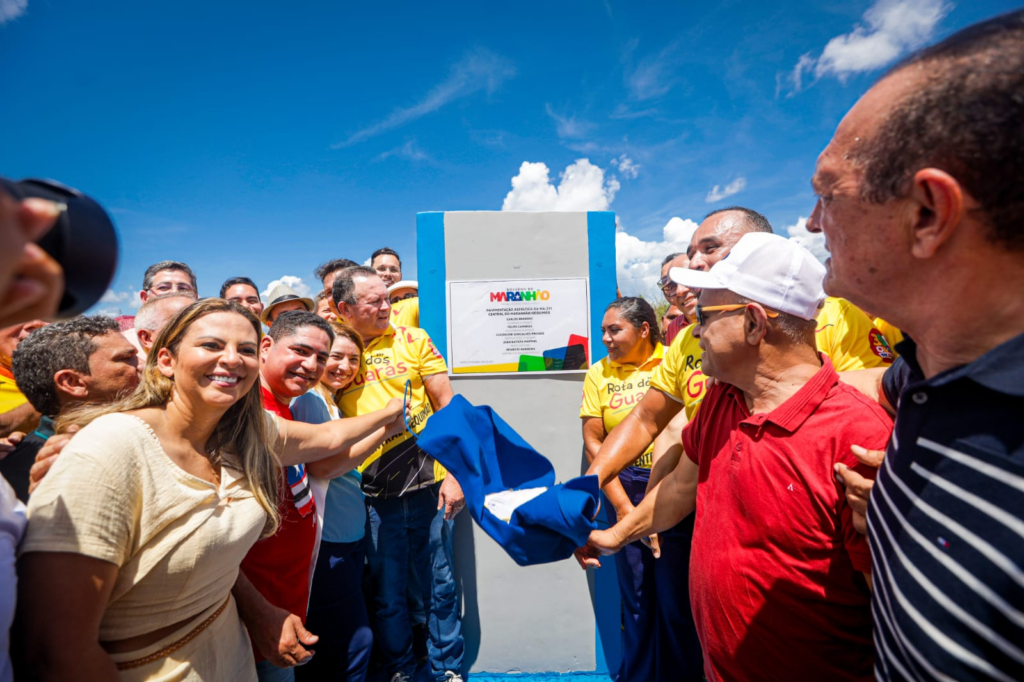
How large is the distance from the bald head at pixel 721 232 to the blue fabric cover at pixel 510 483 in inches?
50.7

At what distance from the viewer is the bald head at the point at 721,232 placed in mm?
2277

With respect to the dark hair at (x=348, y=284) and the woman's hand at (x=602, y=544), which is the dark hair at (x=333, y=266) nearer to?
the dark hair at (x=348, y=284)

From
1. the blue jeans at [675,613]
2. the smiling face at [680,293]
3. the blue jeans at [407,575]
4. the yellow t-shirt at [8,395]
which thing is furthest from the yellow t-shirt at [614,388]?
the yellow t-shirt at [8,395]

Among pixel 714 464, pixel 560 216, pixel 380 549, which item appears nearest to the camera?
pixel 714 464

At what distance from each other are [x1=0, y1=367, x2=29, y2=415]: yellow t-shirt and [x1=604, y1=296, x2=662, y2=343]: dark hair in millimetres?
3086

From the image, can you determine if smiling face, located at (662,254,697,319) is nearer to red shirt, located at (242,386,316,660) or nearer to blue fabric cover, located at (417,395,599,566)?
blue fabric cover, located at (417,395,599,566)

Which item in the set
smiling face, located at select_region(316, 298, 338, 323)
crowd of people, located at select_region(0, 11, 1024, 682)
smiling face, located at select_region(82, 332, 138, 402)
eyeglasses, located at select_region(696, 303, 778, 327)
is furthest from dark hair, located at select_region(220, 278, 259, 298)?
eyeglasses, located at select_region(696, 303, 778, 327)

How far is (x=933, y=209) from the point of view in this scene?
776 mm

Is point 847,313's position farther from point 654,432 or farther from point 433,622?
point 433,622

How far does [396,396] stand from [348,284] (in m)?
0.86

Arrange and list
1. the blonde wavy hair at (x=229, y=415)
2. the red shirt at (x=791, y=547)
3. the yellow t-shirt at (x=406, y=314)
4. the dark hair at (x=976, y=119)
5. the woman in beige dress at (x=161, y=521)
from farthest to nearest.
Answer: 1. the yellow t-shirt at (x=406, y=314)
2. the blonde wavy hair at (x=229, y=415)
3. the red shirt at (x=791, y=547)
4. the woman in beige dress at (x=161, y=521)
5. the dark hair at (x=976, y=119)

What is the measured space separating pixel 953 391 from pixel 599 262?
254cm

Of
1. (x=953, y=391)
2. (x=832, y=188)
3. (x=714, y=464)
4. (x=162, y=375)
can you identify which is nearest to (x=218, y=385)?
(x=162, y=375)

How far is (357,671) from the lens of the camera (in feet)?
7.75
